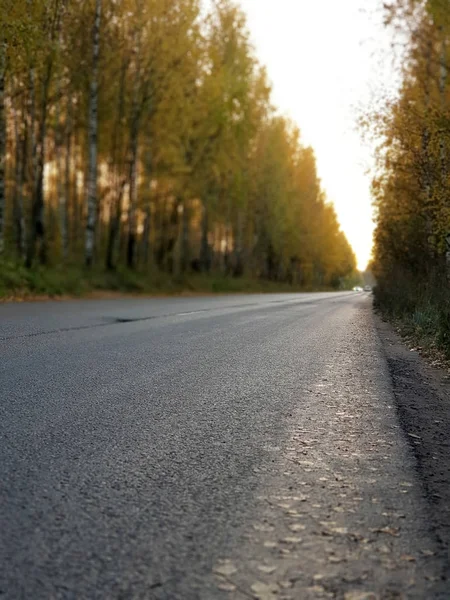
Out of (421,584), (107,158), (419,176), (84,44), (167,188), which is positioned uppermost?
(84,44)

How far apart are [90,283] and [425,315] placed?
46.9 feet

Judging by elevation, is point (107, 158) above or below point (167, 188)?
above

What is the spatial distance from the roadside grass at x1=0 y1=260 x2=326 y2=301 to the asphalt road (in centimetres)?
1195

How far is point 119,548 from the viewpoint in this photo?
200cm

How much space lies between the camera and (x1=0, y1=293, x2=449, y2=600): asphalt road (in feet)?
6.08

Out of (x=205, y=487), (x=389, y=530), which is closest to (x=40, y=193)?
(x=205, y=487)

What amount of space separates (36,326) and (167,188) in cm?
2164

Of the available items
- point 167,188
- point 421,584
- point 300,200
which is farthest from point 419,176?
point 300,200

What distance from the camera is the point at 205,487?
8.59 ft

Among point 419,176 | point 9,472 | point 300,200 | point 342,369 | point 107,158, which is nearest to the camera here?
point 9,472

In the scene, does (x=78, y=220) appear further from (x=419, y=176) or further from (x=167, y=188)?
(x=419, y=176)

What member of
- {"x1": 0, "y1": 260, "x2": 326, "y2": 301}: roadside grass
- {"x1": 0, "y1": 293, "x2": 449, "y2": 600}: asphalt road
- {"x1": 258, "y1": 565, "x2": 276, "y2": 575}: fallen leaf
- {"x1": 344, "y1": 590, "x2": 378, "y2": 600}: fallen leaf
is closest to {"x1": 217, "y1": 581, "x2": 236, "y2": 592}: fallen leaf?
{"x1": 0, "y1": 293, "x2": 449, "y2": 600}: asphalt road

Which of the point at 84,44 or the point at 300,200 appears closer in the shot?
the point at 84,44

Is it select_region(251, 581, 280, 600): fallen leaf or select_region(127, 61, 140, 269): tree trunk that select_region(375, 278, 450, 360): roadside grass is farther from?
select_region(127, 61, 140, 269): tree trunk
